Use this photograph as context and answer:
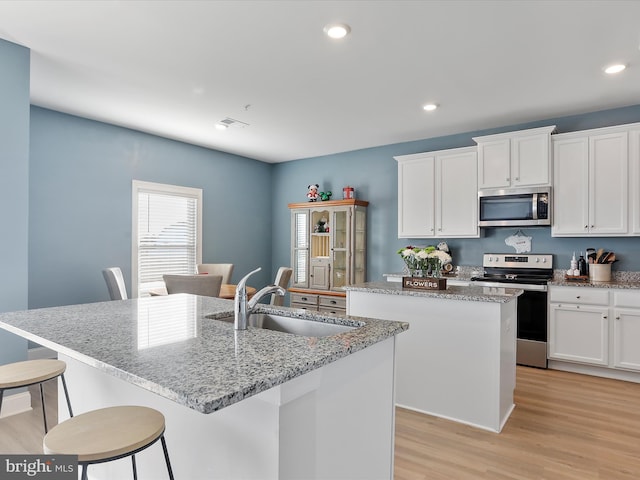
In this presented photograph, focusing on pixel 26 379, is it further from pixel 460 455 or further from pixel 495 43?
pixel 495 43

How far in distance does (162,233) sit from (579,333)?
4.77 m

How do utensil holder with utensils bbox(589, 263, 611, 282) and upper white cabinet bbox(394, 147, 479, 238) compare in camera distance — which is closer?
utensil holder with utensils bbox(589, 263, 611, 282)

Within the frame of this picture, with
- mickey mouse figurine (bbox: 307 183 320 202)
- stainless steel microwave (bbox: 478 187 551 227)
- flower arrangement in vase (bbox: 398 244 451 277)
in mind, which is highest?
mickey mouse figurine (bbox: 307 183 320 202)

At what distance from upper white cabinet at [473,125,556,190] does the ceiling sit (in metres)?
0.24

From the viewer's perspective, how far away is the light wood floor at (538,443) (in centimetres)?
215

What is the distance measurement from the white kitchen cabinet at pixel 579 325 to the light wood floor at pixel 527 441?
484 mm

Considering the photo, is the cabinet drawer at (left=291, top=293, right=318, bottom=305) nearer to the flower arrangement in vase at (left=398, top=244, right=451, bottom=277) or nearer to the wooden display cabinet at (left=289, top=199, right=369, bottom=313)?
the wooden display cabinet at (left=289, top=199, right=369, bottom=313)

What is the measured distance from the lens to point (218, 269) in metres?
5.23

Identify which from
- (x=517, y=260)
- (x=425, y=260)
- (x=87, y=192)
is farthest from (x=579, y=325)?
(x=87, y=192)

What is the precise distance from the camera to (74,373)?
201cm

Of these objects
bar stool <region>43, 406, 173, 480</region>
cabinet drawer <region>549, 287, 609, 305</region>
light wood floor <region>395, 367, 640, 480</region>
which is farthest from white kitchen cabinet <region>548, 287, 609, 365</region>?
bar stool <region>43, 406, 173, 480</region>

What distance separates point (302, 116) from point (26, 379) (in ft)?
11.0

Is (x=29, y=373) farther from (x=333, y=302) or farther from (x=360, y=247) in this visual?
(x=360, y=247)

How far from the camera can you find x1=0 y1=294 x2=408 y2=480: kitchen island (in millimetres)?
1062
